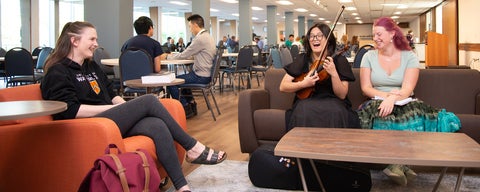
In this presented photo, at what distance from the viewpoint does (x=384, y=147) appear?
71.6 inches

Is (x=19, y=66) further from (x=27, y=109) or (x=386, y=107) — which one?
(x=386, y=107)

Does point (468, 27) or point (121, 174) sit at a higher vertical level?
point (468, 27)

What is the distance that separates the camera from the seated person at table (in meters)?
4.78

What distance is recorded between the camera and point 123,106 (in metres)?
2.31

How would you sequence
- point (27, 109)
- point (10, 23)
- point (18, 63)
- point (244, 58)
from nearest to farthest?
point (27, 109)
point (18, 63)
point (244, 58)
point (10, 23)

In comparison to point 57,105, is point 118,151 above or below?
below

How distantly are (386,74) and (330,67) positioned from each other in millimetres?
495

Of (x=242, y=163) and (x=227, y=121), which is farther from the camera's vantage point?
(x=227, y=121)

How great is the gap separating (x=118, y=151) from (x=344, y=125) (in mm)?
1405

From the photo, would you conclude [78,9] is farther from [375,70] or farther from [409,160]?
[409,160]

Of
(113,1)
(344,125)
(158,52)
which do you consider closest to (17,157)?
(344,125)

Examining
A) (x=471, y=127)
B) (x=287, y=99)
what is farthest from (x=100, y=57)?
(x=471, y=127)

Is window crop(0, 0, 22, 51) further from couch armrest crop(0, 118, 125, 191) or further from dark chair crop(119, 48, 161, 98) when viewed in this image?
couch armrest crop(0, 118, 125, 191)

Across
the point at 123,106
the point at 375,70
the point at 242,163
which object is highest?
the point at 375,70
